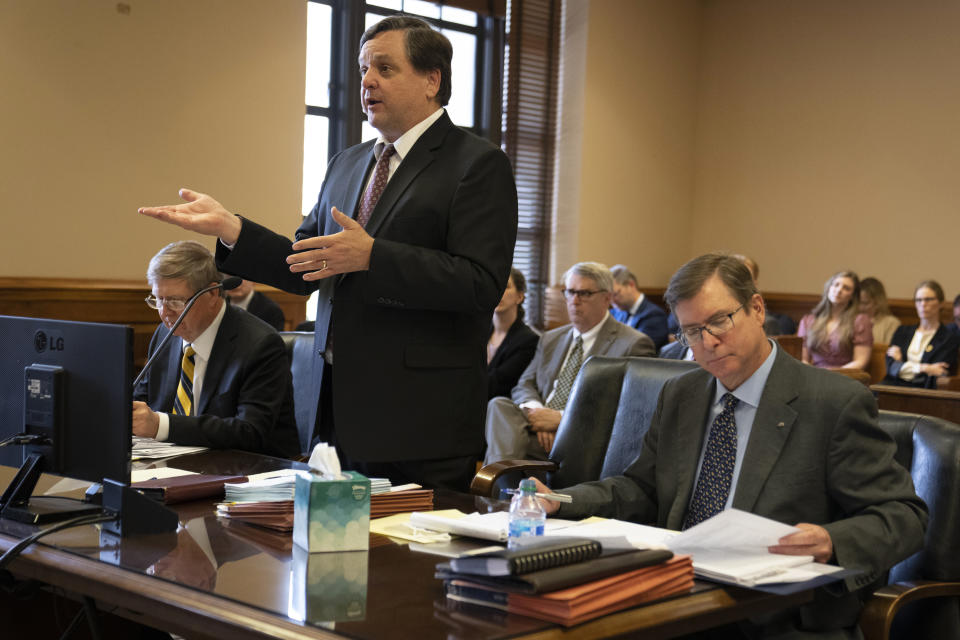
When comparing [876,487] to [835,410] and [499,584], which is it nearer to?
[835,410]

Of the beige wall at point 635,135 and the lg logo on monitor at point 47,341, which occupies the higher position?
the beige wall at point 635,135

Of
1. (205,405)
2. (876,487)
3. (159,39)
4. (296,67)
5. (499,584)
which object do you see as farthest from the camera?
(296,67)

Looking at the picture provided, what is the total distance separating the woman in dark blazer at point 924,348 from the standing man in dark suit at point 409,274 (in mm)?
5842

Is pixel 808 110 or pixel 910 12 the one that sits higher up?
pixel 910 12

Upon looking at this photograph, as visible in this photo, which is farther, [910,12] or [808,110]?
[808,110]

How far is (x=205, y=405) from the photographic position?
9.79 ft

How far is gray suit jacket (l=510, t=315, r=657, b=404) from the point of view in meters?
4.44

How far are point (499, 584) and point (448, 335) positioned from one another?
1010 mm

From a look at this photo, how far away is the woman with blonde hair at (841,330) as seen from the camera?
7.72 metres

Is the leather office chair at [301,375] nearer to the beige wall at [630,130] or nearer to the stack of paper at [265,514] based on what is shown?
the stack of paper at [265,514]

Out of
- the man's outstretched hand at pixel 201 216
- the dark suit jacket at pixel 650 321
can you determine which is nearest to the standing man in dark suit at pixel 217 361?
the man's outstretched hand at pixel 201 216

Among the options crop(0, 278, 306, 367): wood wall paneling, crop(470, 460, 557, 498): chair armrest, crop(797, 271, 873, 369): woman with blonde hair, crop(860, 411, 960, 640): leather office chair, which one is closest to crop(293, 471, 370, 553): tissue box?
crop(470, 460, 557, 498): chair armrest

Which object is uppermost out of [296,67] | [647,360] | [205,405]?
[296,67]

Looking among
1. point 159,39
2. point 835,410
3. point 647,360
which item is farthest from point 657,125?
point 835,410
